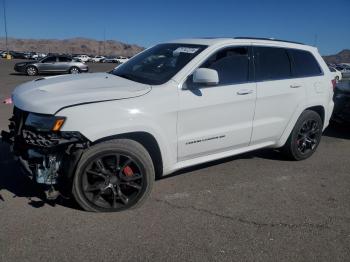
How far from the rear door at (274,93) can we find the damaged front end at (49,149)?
2400 millimetres

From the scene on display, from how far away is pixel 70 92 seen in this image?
3.85 metres

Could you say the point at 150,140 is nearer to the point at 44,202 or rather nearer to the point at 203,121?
the point at 203,121

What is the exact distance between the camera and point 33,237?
345cm

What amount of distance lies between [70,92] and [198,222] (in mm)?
1833

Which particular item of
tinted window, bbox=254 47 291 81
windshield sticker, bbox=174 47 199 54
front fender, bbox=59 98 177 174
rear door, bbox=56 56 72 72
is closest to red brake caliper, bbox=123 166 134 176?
front fender, bbox=59 98 177 174

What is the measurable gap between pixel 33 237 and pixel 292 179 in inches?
132

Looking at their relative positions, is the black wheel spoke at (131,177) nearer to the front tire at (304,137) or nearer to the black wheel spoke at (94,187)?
the black wheel spoke at (94,187)

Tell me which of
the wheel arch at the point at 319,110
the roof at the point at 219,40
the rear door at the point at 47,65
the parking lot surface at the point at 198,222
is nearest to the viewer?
the parking lot surface at the point at 198,222

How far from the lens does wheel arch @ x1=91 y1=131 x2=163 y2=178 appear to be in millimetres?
3893

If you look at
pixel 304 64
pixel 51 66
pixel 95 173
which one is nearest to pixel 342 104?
pixel 304 64

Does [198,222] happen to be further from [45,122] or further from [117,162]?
[45,122]

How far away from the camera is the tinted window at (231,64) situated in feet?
15.0

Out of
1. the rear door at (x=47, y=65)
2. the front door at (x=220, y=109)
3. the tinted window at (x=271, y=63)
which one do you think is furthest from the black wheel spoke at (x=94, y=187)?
the rear door at (x=47, y=65)

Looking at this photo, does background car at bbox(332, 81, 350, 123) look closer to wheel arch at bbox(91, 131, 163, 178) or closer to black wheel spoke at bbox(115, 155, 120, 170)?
wheel arch at bbox(91, 131, 163, 178)
